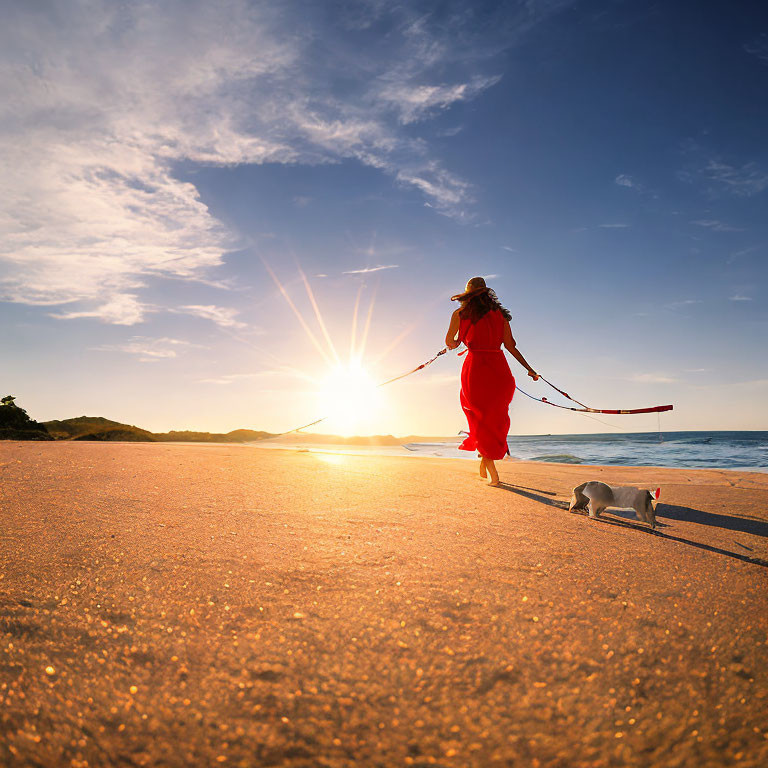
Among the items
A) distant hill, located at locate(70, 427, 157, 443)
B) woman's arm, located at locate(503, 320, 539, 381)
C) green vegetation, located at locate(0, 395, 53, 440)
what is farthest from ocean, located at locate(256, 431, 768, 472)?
green vegetation, located at locate(0, 395, 53, 440)

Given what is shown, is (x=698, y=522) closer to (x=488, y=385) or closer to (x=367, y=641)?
(x=488, y=385)

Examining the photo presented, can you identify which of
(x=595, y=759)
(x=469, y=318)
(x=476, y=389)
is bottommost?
(x=595, y=759)

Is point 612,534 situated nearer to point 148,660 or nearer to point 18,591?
point 148,660

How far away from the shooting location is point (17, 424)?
11.9 meters

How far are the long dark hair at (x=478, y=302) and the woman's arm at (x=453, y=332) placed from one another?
62mm

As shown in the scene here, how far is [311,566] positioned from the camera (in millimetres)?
2045

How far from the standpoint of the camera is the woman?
556 cm

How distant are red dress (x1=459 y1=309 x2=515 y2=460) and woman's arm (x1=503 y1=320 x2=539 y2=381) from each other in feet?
0.30

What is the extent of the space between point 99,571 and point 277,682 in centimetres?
108

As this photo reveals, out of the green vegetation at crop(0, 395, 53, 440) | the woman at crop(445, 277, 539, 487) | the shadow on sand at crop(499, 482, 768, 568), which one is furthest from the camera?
the green vegetation at crop(0, 395, 53, 440)

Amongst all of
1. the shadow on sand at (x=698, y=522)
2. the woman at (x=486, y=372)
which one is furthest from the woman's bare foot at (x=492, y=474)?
the shadow on sand at (x=698, y=522)

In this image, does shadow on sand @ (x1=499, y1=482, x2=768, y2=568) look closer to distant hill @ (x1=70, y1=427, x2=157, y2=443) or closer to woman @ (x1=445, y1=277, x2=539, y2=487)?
woman @ (x1=445, y1=277, x2=539, y2=487)

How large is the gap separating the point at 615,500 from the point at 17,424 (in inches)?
538

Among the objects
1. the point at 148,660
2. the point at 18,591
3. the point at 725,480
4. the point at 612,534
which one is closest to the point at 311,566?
the point at 148,660
